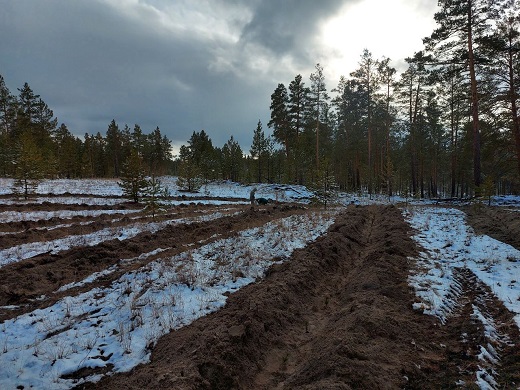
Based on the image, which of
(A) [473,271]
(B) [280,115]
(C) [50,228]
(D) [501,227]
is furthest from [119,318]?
(B) [280,115]

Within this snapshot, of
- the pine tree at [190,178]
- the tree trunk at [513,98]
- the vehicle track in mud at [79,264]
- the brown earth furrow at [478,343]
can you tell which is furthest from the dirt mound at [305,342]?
the pine tree at [190,178]

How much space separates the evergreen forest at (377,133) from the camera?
60.1 ft

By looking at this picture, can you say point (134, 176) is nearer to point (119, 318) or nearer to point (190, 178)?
point (190, 178)

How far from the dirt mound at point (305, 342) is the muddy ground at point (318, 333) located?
2 cm

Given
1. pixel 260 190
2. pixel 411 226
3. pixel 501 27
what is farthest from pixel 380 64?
pixel 411 226

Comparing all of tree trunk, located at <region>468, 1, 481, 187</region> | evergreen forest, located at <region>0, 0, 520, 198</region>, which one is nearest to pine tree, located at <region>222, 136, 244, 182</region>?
evergreen forest, located at <region>0, 0, 520, 198</region>

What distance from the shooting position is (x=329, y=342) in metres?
4.39

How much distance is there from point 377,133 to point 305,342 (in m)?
40.9

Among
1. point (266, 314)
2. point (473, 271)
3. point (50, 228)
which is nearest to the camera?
point (266, 314)

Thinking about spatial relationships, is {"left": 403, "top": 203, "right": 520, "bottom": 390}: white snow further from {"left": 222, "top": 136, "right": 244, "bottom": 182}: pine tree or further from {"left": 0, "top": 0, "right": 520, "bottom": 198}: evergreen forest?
{"left": 222, "top": 136, "right": 244, "bottom": 182}: pine tree

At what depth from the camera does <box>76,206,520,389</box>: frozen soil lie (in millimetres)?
3590

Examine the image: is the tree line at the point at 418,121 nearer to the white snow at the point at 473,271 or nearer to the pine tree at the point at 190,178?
the pine tree at the point at 190,178

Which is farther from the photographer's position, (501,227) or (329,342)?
(501,227)

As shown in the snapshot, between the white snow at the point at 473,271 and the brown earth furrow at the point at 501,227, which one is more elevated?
the brown earth furrow at the point at 501,227
